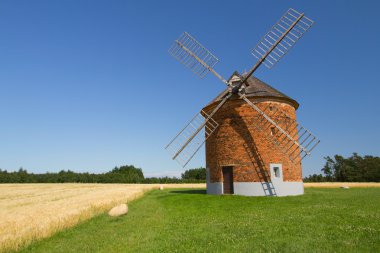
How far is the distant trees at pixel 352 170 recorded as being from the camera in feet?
258

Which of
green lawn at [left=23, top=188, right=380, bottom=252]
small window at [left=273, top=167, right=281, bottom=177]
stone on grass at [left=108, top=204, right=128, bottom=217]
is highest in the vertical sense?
small window at [left=273, top=167, right=281, bottom=177]

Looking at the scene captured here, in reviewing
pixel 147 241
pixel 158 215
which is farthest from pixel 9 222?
pixel 147 241

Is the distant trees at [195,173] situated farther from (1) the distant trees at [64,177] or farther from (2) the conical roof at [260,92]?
(2) the conical roof at [260,92]

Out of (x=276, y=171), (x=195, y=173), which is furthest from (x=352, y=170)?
(x=276, y=171)

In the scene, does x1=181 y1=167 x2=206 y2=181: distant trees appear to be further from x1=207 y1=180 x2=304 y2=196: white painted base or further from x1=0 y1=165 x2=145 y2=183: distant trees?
x1=207 y1=180 x2=304 y2=196: white painted base

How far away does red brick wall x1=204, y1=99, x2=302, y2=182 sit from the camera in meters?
22.0

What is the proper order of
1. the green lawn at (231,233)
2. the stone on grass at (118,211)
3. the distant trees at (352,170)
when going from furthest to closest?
the distant trees at (352,170), the stone on grass at (118,211), the green lawn at (231,233)

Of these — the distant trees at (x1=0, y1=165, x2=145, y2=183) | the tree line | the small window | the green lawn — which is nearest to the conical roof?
the small window

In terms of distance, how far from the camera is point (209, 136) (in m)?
25.0

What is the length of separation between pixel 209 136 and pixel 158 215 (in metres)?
11.0

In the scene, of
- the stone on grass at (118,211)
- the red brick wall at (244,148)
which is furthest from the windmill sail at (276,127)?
the stone on grass at (118,211)

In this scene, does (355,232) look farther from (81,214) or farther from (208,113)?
(208,113)

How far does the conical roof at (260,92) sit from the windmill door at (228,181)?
5411mm

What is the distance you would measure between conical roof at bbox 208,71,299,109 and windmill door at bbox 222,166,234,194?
5.41 m
